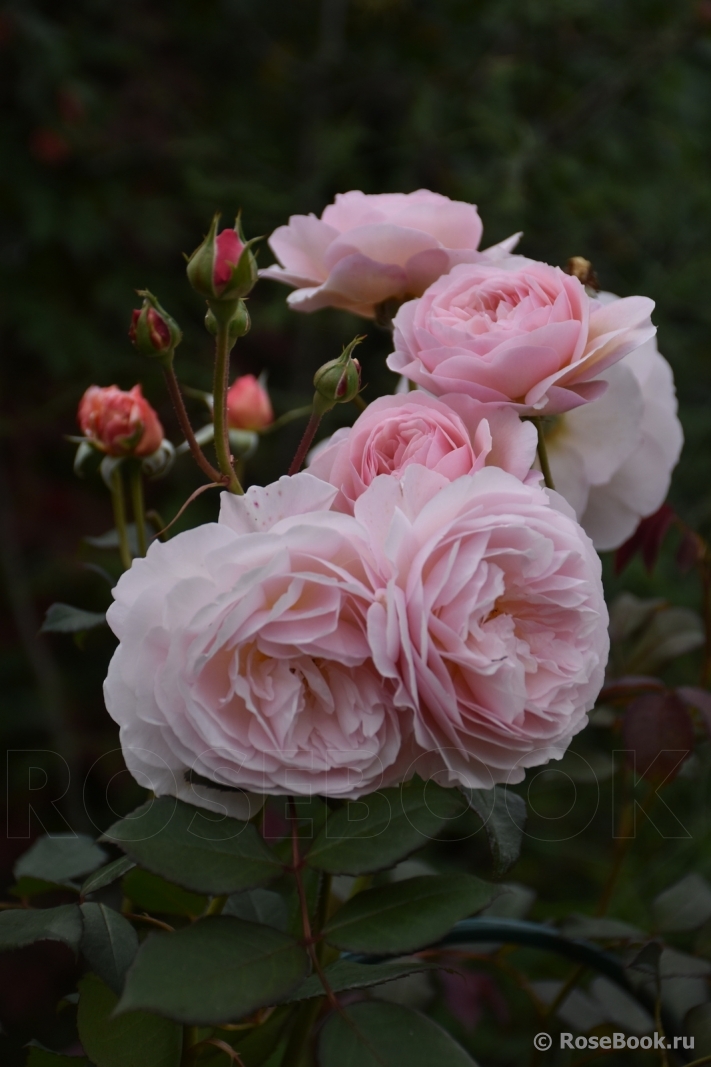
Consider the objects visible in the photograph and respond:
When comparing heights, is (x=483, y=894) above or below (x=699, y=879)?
above

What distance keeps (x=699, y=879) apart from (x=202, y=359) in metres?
1.62

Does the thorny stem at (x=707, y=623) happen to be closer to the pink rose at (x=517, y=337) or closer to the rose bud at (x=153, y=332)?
the pink rose at (x=517, y=337)

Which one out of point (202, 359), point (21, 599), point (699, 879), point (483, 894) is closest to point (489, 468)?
point (483, 894)

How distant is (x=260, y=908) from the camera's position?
49cm

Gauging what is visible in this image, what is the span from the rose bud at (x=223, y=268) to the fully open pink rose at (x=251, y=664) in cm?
11

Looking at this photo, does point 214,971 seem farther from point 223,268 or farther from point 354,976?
point 223,268

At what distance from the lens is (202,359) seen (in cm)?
202

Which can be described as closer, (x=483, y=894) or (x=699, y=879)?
(x=483, y=894)

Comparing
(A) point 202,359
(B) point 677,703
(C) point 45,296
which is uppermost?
(B) point 677,703

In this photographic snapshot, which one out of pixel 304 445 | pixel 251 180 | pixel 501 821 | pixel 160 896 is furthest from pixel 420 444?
pixel 251 180

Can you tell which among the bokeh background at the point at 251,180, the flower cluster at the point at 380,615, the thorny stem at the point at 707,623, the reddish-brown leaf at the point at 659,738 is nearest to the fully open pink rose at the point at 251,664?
the flower cluster at the point at 380,615

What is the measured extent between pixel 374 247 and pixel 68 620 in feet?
Result: 0.81

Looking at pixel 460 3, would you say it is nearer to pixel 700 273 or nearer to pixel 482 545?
pixel 700 273

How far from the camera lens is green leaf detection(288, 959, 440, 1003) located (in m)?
0.35
